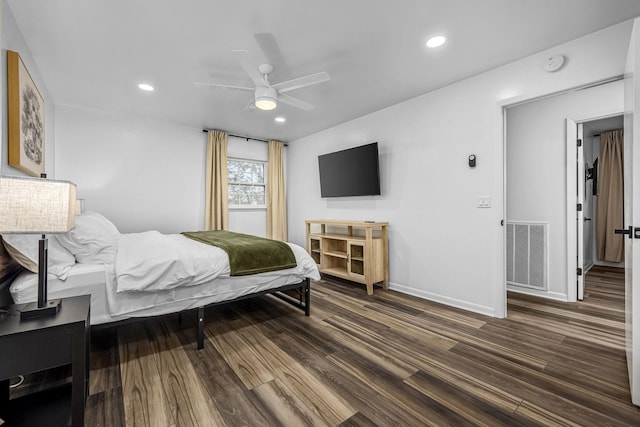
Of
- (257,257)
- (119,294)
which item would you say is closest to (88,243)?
(119,294)

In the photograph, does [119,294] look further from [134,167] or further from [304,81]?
[134,167]

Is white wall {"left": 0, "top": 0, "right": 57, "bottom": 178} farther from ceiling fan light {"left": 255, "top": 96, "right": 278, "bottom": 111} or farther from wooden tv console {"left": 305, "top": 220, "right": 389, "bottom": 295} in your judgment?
wooden tv console {"left": 305, "top": 220, "right": 389, "bottom": 295}

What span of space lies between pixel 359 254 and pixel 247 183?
108 inches

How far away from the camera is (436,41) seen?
2320 millimetres

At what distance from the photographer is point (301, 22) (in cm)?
208

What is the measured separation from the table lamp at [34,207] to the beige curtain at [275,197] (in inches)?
165

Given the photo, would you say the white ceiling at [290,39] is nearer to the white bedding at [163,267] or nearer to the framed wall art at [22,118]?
the framed wall art at [22,118]

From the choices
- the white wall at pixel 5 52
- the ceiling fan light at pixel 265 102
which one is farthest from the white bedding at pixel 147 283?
the ceiling fan light at pixel 265 102

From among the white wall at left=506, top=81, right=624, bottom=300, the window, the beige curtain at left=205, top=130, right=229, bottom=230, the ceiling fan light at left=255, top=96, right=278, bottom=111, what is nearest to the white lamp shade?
the ceiling fan light at left=255, top=96, right=278, bottom=111

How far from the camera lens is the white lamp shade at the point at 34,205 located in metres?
1.12

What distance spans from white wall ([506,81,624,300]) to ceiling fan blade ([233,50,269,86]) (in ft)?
10.2

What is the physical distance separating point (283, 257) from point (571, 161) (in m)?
3.42

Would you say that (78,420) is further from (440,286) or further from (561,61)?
(561,61)

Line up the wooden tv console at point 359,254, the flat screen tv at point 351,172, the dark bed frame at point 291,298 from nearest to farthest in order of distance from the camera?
the dark bed frame at point 291,298 < the wooden tv console at point 359,254 < the flat screen tv at point 351,172
